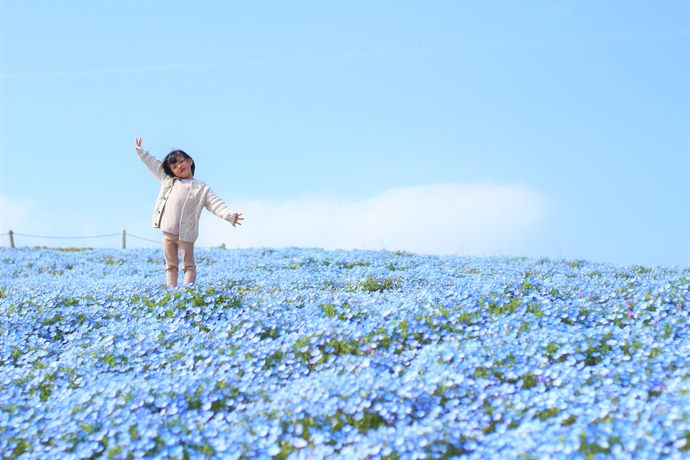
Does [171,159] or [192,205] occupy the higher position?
[171,159]

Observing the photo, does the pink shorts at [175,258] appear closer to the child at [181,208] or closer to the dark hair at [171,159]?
the child at [181,208]

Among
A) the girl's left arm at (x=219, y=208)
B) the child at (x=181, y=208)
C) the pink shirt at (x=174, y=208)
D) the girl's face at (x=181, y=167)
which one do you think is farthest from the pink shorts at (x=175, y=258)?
the girl's face at (x=181, y=167)

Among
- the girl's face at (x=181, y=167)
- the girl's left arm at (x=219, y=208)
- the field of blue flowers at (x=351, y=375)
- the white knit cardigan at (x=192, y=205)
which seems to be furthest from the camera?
the girl's face at (x=181, y=167)

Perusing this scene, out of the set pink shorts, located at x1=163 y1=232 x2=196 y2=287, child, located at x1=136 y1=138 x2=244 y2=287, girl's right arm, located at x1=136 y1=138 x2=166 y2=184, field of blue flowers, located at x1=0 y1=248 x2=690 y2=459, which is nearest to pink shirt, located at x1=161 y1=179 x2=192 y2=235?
child, located at x1=136 y1=138 x2=244 y2=287

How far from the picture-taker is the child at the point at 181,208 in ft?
29.9

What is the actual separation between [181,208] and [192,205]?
19 centimetres

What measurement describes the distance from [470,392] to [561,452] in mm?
1075

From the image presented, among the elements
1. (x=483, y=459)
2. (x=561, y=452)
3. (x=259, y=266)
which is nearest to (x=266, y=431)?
(x=483, y=459)

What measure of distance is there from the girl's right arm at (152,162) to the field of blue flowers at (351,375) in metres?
2.50

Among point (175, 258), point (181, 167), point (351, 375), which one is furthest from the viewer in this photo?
→ point (175, 258)

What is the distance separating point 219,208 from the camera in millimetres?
9102

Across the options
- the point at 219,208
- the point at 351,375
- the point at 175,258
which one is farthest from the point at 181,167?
the point at 351,375

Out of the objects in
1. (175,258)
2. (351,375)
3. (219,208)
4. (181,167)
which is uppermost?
(181,167)

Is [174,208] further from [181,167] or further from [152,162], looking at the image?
[152,162]
